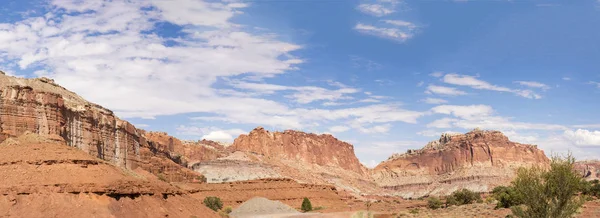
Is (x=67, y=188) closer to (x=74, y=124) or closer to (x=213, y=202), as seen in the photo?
(x=74, y=124)

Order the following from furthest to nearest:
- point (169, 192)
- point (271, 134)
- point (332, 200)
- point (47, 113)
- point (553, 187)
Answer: point (271, 134), point (332, 200), point (47, 113), point (169, 192), point (553, 187)

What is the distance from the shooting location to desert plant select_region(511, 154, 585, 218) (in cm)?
1994

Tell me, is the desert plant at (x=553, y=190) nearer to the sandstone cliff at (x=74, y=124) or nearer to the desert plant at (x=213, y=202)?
the sandstone cliff at (x=74, y=124)

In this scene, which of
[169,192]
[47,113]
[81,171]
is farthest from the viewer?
[47,113]

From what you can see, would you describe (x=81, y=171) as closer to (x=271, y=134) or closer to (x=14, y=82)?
(x=14, y=82)

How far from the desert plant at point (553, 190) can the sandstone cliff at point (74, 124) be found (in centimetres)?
4400

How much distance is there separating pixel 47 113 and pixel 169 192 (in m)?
24.1

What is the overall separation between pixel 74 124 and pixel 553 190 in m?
60.8

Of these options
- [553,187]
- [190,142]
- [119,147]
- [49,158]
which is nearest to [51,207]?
[49,158]

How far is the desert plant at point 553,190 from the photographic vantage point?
1994cm

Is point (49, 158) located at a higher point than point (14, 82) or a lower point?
lower

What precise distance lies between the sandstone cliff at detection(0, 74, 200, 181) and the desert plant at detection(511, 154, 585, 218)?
4400 centimetres

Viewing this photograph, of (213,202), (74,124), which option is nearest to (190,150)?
(213,202)

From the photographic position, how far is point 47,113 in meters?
57.8
